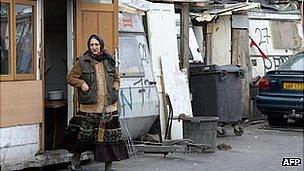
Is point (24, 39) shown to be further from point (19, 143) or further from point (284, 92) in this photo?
point (284, 92)

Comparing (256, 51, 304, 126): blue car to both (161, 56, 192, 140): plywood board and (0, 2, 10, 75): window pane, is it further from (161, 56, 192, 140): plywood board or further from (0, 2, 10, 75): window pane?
(0, 2, 10, 75): window pane

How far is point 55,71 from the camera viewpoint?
11.2 m

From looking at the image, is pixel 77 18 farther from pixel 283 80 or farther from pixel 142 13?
pixel 283 80

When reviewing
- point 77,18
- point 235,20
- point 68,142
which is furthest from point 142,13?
point 235,20

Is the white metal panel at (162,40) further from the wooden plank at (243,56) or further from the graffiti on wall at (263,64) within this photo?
the graffiti on wall at (263,64)

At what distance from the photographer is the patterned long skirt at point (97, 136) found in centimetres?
908

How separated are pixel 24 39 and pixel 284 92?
703 centimetres

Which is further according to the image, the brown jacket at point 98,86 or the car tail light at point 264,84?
the car tail light at point 264,84

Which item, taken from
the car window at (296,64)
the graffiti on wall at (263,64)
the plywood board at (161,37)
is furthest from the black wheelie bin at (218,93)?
the graffiti on wall at (263,64)

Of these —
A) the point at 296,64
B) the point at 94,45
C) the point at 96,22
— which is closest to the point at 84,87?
the point at 94,45

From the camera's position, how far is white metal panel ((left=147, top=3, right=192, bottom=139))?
12.0 m

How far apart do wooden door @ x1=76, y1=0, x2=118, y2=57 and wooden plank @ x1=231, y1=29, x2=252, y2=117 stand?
5913mm

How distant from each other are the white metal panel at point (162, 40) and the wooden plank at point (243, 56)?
3.56 m

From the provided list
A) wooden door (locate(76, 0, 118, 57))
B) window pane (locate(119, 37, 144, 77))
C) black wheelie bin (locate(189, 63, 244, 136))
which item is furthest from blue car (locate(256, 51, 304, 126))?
wooden door (locate(76, 0, 118, 57))
